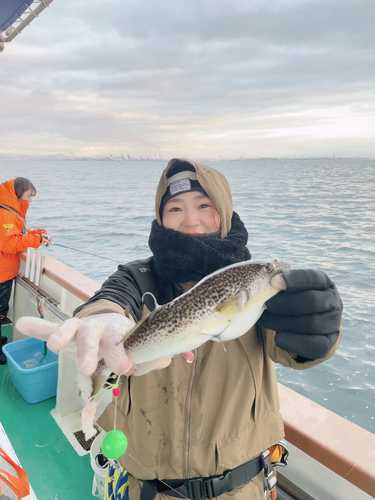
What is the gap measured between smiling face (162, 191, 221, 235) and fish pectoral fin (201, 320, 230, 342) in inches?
43.5

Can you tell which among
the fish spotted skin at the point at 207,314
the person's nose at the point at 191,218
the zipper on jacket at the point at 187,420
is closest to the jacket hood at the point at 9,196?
the person's nose at the point at 191,218

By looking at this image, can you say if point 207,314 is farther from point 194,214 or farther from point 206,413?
point 194,214

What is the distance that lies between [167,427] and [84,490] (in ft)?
7.18

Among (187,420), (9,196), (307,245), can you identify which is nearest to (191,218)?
(187,420)

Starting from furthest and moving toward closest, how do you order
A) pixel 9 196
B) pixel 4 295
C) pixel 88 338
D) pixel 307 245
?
pixel 307 245 → pixel 4 295 → pixel 9 196 → pixel 88 338

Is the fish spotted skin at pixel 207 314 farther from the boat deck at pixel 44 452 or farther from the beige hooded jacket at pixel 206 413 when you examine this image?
the boat deck at pixel 44 452

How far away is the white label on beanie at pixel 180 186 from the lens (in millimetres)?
2609

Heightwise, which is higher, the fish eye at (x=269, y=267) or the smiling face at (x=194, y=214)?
the smiling face at (x=194, y=214)

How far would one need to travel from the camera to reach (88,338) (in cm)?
136

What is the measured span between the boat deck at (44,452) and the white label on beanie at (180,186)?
3.35m

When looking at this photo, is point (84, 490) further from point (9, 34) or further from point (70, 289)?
point (9, 34)

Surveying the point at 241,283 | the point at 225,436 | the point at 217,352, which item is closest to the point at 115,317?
the point at 241,283

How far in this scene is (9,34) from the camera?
6957 millimetres

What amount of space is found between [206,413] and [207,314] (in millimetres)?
967
